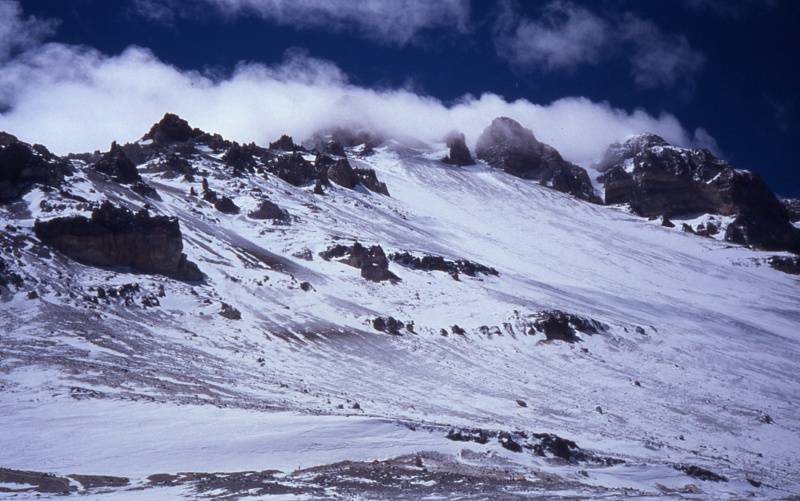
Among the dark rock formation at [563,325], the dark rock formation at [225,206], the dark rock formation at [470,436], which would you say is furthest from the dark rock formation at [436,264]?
the dark rock formation at [470,436]

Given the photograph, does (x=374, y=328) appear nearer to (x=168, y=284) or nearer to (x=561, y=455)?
(x=168, y=284)

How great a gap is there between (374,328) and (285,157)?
167ft

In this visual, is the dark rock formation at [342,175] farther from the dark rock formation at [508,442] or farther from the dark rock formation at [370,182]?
the dark rock formation at [508,442]

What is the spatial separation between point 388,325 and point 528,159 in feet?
308

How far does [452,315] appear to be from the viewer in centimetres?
4484

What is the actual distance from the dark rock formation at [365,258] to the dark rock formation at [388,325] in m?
8.96

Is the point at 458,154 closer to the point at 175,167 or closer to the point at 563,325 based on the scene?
the point at 175,167

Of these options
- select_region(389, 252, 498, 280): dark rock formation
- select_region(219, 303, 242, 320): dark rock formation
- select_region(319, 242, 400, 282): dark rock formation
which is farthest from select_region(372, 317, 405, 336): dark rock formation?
select_region(389, 252, 498, 280): dark rock formation

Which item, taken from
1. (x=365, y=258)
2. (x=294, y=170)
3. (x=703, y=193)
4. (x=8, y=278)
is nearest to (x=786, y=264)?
(x=703, y=193)

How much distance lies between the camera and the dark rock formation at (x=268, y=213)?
5975cm

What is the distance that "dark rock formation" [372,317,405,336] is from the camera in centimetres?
3997

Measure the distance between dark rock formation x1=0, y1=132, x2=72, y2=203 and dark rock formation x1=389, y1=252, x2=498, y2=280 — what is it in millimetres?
26194

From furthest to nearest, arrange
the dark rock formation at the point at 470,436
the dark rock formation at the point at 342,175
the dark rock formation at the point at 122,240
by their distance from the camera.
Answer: the dark rock formation at the point at 342,175 → the dark rock formation at the point at 122,240 → the dark rock formation at the point at 470,436

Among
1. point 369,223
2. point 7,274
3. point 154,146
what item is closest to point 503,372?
point 7,274
